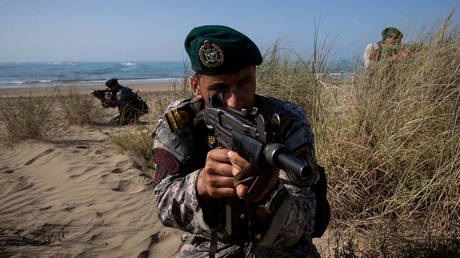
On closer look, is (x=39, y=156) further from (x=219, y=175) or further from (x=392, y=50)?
(x=392, y=50)

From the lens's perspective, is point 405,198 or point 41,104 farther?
point 41,104

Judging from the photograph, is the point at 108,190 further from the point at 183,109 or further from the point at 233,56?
A: the point at 233,56

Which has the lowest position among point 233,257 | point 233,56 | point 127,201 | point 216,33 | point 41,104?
point 127,201

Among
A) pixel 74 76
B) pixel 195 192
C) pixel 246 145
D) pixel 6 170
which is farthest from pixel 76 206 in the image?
pixel 74 76

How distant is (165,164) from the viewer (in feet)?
5.93

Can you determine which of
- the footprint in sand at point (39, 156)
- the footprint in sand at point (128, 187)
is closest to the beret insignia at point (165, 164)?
the footprint in sand at point (128, 187)

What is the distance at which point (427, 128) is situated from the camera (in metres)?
2.82

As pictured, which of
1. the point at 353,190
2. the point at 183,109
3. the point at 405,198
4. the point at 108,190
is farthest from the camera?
the point at 108,190

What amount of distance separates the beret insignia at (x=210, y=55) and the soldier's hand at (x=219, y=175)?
669mm

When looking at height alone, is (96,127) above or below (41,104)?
below

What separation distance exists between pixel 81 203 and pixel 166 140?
2280mm

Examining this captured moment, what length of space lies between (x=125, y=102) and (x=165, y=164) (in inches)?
268

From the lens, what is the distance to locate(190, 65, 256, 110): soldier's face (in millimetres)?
1732

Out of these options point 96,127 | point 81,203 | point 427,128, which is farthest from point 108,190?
point 96,127
